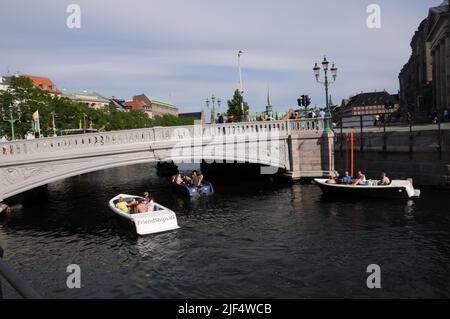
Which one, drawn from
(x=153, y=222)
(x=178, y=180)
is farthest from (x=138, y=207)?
(x=178, y=180)

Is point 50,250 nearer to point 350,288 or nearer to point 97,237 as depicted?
point 97,237

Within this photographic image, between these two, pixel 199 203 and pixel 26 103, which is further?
pixel 26 103

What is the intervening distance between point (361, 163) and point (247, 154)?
8315 mm

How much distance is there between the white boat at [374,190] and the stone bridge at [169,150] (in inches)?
232

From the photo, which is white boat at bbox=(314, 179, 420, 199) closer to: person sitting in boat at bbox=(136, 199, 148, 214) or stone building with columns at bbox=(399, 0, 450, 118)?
person sitting in boat at bbox=(136, 199, 148, 214)

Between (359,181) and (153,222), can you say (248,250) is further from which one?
(359,181)

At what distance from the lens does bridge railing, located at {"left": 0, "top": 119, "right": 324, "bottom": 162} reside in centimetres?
2233

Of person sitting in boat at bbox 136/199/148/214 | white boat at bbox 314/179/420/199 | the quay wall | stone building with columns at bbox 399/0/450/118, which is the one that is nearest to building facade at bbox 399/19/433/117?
stone building with columns at bbox 399/0/450/118

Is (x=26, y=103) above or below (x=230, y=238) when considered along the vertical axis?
above

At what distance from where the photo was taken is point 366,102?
141375mm

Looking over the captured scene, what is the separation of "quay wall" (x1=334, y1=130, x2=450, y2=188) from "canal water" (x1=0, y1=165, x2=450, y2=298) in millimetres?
1594

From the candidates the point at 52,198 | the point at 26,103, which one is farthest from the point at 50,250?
the point at 26,103

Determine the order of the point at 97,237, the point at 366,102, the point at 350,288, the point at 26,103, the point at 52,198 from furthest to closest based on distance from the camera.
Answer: the point at 366,102
the point at 26,103
the point at 52,198
the point at 97,237
the point at 350,288

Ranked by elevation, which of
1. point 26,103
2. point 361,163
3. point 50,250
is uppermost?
point 26,103
